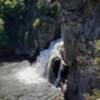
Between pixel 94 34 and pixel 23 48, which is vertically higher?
pixel 94 34

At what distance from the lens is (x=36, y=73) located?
39031 mm

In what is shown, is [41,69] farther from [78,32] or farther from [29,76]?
[78,32]

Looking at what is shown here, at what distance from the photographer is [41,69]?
39062 millimetres

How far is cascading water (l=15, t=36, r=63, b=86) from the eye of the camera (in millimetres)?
36188

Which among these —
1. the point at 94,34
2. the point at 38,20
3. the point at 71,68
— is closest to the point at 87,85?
the point at 94,34

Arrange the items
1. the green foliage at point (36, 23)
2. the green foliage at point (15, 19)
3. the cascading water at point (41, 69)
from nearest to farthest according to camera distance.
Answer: the cascading water at point (41, 69) → the green foliage at point (36, 23) → the green foliage at point (15, 19)

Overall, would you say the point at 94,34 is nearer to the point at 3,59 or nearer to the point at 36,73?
the point at 36,73

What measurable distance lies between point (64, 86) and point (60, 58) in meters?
3.44

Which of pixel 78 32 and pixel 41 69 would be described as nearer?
pixel 78 32

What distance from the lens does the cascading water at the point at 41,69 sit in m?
36.2

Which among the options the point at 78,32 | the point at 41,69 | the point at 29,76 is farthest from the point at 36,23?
the point at 78,32

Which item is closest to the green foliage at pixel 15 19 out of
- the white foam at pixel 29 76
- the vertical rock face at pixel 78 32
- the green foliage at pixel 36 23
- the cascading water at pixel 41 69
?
the green foliage at pixel 36 23

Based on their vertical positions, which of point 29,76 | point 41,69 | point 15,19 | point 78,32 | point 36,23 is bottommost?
point 29,76

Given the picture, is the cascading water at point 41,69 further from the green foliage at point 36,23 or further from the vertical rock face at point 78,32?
the vertical rock face at point 78,32
